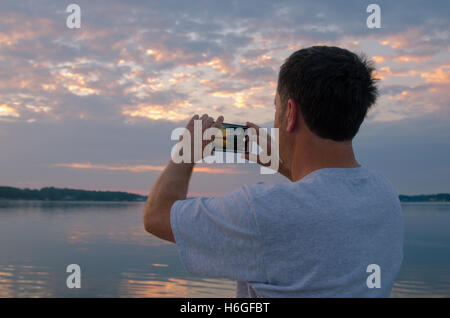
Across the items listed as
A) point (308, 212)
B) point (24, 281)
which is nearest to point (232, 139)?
point (308, 212)

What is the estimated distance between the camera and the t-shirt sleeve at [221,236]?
1.38 m

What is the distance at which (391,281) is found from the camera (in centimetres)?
155

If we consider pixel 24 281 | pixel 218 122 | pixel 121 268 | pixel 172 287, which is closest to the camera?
pixel 218 122

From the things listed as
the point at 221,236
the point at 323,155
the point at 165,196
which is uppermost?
the point at 323,155

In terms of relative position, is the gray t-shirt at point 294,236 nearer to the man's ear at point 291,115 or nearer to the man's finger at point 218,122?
the man's ear at point 291,115

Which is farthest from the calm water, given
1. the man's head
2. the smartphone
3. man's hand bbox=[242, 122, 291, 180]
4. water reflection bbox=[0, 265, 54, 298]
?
the man's head

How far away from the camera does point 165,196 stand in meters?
1.62

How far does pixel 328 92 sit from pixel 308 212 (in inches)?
19.5

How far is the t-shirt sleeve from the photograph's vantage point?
1379mm

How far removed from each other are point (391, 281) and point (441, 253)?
22.8 metres

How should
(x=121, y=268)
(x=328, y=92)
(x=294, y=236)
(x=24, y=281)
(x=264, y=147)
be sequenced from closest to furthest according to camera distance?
(x=294, y=236) → (x=328, y=92) → (x=264, y=147) → (x=24, y=281) → (x=121, y=268)

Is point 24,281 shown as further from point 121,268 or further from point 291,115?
point 291,115
